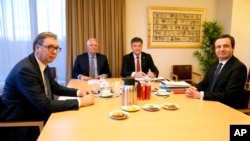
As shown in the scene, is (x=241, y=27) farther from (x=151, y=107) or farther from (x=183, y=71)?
(x=151, y=107)

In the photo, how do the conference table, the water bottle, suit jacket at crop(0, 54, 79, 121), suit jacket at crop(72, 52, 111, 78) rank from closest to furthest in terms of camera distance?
the conference table
suit jacket at crop(0, 54, 79, 121)
the water bottle
suit jacket at crop(72, 52, 111, 78)

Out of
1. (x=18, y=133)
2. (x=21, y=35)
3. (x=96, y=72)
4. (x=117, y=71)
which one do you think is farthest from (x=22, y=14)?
(x=18, y=133)

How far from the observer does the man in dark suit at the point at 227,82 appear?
202 centimetres

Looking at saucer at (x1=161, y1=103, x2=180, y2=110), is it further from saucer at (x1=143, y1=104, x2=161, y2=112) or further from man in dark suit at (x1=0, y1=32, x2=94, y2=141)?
man in dark suit at (x1=0, y1=32, x2=94, y2=141)

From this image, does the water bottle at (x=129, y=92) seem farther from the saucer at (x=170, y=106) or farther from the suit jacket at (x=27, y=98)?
the suit jacket at (x=27, y=98)

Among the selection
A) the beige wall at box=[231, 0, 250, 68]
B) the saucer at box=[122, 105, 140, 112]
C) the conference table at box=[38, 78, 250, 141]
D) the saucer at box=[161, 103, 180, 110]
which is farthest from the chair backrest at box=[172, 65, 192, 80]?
the saucer at box=[122, 105, 140, 112]

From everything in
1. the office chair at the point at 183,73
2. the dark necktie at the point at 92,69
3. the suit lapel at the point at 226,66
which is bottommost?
the office chair at the point at 183,73

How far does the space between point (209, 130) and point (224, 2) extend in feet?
12.1

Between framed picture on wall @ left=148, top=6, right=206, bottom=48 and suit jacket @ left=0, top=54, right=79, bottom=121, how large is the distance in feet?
9.46

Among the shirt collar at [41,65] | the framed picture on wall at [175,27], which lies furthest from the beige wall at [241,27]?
the shirt collar at [41,65]

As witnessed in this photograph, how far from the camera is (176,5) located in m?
4.25

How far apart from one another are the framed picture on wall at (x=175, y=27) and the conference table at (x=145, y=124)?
8.67 feet

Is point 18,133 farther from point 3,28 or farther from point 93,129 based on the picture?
point 3,28

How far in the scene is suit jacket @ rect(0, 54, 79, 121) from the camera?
63.2 inches
